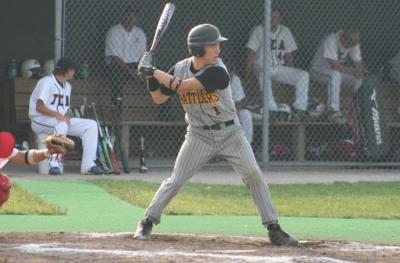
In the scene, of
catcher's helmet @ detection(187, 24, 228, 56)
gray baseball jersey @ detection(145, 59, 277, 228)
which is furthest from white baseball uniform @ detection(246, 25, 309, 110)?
catcher's helmet @ detection(187, 24, 228, 56)

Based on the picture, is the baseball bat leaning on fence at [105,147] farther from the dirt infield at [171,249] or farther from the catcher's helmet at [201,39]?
the catcher's helmet at [201,39]

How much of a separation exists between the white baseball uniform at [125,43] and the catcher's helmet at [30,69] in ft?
3.23

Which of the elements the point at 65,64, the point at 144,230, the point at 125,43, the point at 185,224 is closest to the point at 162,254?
the point at 144,230

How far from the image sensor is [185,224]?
891 cm

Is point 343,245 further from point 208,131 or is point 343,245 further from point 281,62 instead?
point 281,62

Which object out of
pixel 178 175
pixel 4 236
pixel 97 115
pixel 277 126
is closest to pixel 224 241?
pixel 178 175

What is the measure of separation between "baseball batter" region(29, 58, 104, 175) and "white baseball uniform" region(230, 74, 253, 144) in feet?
6.98

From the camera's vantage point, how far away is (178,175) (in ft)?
24.8

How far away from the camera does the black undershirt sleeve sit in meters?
7.25

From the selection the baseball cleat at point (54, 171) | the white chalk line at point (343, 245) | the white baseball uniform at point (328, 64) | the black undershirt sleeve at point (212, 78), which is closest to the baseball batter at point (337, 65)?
the white baseball uniform at point (328, 64)

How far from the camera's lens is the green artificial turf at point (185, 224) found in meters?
8.39

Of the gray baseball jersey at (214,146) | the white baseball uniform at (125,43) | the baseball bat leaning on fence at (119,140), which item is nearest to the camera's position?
the gray baseball jersey at (214,146)

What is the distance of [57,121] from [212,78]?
5544 millimetres

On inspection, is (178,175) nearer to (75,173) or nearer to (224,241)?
(224,241)
